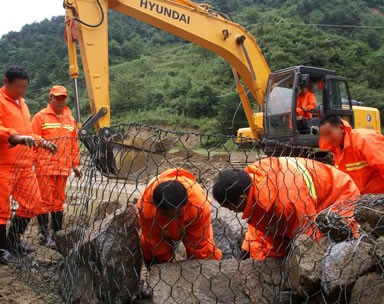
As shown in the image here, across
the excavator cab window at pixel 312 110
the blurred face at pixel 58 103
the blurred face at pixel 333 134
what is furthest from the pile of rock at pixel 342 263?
the excavator cab window at pixel 312 110

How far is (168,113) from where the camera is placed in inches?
1066

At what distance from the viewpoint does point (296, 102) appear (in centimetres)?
780

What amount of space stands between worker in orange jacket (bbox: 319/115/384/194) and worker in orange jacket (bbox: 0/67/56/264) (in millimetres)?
2347

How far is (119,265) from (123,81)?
92.8ft

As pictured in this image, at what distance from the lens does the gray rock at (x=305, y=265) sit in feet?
7.07

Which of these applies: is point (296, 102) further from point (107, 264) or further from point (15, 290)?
point (15, 290)

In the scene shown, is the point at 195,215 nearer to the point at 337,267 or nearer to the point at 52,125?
the point at 337,267

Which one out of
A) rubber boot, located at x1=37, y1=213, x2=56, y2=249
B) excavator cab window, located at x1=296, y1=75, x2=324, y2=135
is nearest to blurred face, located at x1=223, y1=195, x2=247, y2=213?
rubber boot, located at x1=37, y1=213, x2=56, y2=249

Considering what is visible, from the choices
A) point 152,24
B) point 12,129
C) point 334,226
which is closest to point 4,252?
point 12,129

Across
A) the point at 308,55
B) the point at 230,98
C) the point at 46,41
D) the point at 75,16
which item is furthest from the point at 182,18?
the point at 46,41

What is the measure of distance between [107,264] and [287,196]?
3.86 ft

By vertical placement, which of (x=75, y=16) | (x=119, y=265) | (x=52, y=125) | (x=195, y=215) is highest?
(x=75, y=16)

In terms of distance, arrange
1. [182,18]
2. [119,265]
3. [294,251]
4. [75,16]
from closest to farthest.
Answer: [294,251], [119,265], [75,16], [182,18]

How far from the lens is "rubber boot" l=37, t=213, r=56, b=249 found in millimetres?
3959
